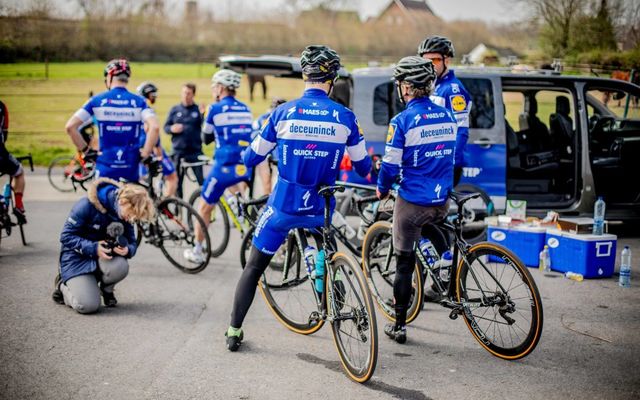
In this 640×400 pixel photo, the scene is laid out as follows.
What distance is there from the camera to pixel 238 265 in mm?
7191

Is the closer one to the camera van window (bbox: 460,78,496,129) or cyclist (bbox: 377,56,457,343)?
cyclist (bbox: 377,56,457,343)

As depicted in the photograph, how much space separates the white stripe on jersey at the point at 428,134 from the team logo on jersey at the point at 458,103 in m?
1.35

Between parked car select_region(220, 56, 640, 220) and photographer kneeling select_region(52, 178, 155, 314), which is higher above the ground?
parked car select_region(220, 56, 640, 220)

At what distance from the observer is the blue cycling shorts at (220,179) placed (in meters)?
6.80

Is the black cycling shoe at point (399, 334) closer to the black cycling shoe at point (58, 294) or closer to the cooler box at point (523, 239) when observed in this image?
the cooler box at point (523, 239)

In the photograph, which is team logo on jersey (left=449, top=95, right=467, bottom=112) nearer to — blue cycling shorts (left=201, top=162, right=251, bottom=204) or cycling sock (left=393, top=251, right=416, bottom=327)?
cycling sock (left=393, top=251, right=416, bottom=327)

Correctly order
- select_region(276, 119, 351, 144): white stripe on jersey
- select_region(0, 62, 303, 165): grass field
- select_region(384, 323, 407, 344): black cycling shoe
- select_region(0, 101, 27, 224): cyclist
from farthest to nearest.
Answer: select_region(0, 62, 303, 165): grass field → select_region(0, 101, 27, 224): cyclist → select_region(384, 323, 407, 344): black cycling shoe → select_region(276, 119, 351, 144): white stripe on jersey

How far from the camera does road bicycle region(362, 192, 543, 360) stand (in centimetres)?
439

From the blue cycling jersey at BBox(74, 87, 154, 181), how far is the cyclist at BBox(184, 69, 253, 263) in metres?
0.74

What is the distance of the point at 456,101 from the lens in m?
5.90

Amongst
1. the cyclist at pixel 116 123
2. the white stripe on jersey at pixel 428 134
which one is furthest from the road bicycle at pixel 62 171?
the white stripe on jersey at pixel 428 134

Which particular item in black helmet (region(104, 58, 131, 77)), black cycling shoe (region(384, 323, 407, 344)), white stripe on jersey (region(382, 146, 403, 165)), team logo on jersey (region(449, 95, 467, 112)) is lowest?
black cycling shoe (region(384, 323, 407, 344))

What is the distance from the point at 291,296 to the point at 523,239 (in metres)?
2.88

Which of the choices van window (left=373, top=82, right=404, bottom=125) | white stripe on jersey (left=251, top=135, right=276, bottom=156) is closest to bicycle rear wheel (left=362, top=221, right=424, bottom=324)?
white stripe on jersey (left=251, top=135, right=276, bottom=156)
